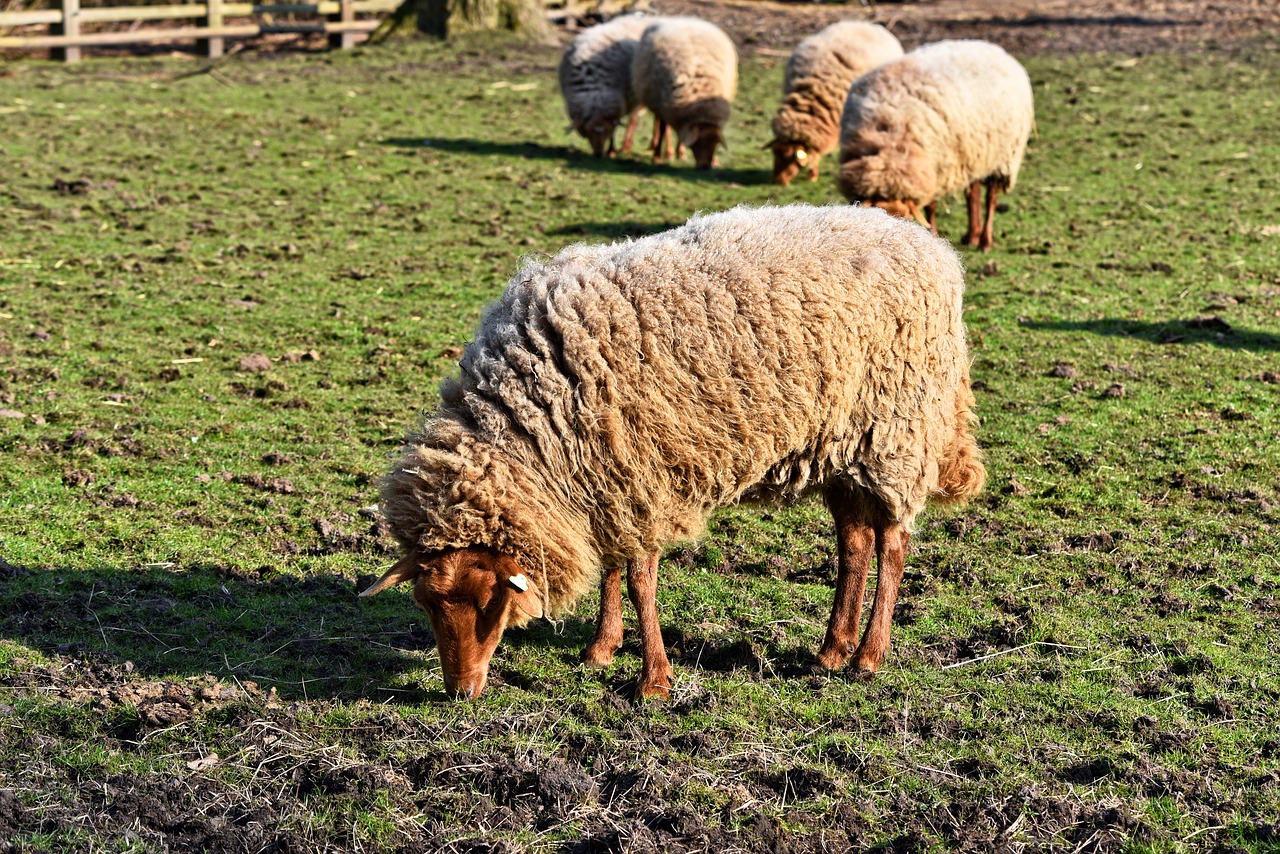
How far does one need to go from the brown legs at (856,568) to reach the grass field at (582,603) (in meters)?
0.19

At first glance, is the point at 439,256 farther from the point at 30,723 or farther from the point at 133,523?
the point at 30,723

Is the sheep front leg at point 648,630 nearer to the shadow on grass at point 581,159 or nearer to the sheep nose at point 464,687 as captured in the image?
the sheep nose at point 464,687

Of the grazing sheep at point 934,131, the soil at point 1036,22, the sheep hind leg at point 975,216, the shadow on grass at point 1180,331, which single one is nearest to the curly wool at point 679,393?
the shadow on grass at point 1180,331

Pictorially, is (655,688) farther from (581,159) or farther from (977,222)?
(581,159)

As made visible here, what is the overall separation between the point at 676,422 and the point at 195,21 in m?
20.7

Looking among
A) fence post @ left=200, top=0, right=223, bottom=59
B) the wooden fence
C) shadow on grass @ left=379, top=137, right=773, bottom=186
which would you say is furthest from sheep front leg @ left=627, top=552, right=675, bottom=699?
fence post @ left=200, top=0, right=223, bottom=59

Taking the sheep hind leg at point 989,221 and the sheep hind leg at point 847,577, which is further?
the sheep hind leg at point 989,221

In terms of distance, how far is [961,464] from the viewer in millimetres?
6109

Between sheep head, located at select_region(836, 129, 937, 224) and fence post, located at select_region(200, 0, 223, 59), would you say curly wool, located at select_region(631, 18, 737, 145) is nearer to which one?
sheep head, located at select_region(836, 129, 937, 224)

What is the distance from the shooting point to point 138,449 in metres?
7.85

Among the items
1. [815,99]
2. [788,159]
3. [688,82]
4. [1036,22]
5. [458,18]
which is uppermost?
[1036,22]

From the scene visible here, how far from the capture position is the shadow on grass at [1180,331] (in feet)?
33.0

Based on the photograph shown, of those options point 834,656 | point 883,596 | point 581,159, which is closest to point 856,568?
point 883,596

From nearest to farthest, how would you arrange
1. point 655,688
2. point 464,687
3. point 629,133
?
point 464,687 < point 655,688 < point 629,133
